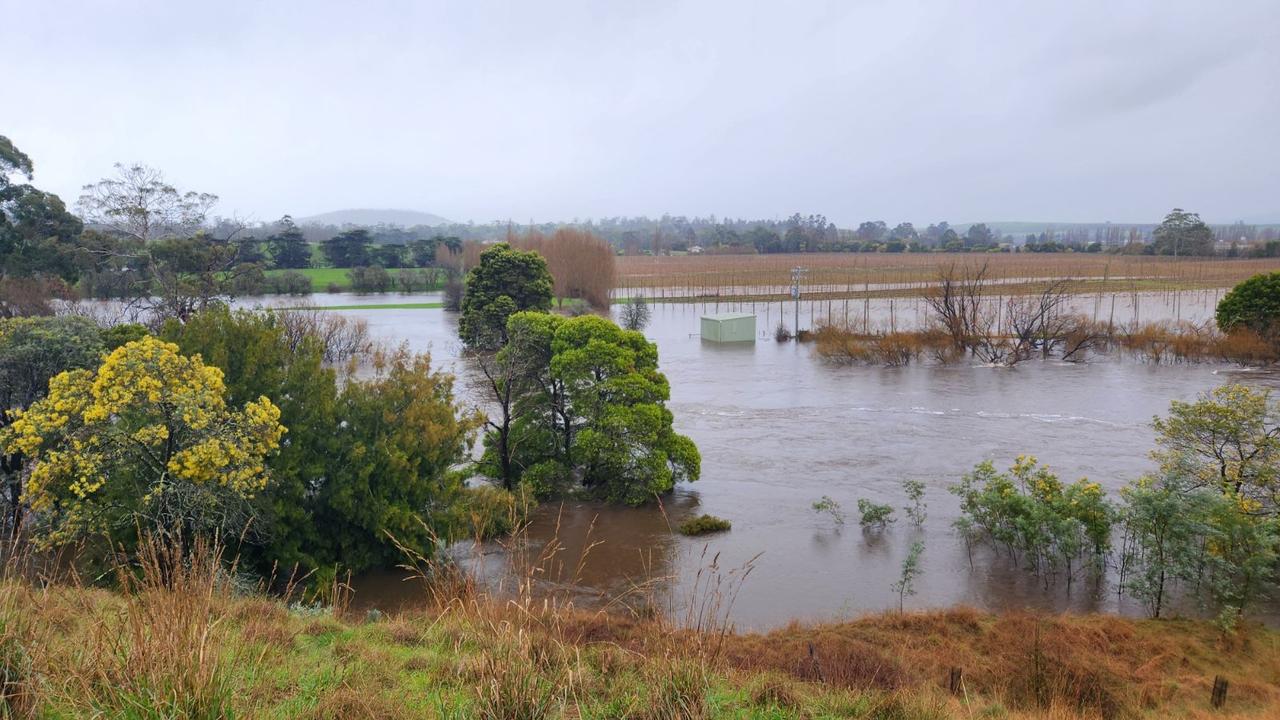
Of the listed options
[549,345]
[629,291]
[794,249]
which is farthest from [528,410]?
[794,249]

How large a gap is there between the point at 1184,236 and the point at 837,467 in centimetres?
6303

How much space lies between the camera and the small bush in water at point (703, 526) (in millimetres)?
11945

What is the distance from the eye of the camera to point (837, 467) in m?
15.1

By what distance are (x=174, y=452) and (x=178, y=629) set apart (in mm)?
6515

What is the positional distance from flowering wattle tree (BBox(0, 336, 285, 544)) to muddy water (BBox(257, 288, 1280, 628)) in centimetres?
240

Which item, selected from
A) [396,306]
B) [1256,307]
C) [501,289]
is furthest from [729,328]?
[396,306]

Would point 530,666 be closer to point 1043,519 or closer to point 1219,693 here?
point 1219,693

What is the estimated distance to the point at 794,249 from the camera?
8631 centimetres

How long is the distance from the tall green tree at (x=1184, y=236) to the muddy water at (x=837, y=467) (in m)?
46.0

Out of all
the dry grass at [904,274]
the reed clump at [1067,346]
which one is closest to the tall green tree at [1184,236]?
the dry grass at [904,274]

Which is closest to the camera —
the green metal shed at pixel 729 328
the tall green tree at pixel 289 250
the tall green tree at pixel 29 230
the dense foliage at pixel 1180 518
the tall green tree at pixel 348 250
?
the dense foliage at pixel 1180 518

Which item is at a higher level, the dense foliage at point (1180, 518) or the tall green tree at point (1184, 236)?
the tall green tree at point (1184, 236)

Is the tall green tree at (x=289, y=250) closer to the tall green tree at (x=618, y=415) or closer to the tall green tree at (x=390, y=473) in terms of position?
the tall green tree at (x=618, y=415)

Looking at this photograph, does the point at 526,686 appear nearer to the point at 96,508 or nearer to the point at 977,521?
the point at 96,508
